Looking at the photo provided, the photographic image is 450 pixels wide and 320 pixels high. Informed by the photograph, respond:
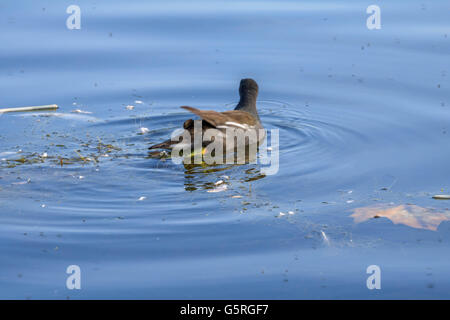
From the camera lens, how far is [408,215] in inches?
260

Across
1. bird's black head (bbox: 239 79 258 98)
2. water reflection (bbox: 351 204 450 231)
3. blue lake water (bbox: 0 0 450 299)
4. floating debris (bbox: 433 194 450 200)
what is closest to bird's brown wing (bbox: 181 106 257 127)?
blue lake water (bbox: 0 0 450 299)

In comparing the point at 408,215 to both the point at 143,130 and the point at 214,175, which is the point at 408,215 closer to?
the point at 214,175

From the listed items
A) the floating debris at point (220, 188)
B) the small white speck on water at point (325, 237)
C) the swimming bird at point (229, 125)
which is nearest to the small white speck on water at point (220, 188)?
the floating debris at point (220, 188)

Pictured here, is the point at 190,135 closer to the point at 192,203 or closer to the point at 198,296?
the point at 192,203

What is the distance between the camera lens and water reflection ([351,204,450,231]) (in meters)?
6.49

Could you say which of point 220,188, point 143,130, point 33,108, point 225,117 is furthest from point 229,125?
point 33,108

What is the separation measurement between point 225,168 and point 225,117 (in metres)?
0.90

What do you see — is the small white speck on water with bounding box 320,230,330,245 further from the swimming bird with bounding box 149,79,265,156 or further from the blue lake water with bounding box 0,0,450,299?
the swimming bird with bounding box 149,79,265,156

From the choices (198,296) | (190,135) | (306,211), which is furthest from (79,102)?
(198,296)

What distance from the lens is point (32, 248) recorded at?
5996mm

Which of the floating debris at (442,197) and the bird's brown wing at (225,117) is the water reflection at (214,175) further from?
the floating debris at (442,197)

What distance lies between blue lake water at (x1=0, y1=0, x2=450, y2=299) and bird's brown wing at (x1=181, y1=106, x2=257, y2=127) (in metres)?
0.53
